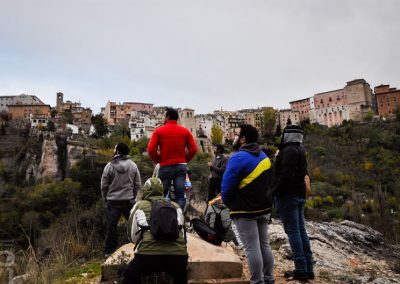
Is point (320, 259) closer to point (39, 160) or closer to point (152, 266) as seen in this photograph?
point (152, 266)

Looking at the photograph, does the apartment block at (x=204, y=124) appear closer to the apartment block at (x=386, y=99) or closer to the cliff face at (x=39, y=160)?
the cliff face at (x=39, y=160)

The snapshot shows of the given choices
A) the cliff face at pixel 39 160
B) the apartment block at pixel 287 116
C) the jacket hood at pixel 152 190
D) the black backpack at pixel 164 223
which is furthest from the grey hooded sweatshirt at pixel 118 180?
the apartment block at pixel 287 116

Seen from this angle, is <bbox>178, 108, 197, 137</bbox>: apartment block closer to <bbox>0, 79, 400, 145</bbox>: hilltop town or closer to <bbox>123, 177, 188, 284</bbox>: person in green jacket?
<bbox>0, 79, 400, 145</bbox>: hilltop town

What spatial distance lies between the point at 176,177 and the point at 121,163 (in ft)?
2.82

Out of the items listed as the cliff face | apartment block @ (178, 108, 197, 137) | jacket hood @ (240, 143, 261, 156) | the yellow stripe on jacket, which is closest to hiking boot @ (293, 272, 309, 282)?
the yellow stripe on jacket

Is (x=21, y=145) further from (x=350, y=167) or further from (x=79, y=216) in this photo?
(x=79, y=216)

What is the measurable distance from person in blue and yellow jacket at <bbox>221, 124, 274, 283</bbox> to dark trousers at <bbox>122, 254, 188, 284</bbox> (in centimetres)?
A: 79

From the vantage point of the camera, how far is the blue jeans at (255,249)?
347cm

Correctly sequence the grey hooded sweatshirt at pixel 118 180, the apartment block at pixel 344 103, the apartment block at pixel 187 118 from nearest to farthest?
1. the grey hooded sweatshirt at pixel 118 180
2. the apartment block at pixel 187 118
3. the apartment block at pixel 344 103

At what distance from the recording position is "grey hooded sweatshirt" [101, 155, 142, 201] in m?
5.13

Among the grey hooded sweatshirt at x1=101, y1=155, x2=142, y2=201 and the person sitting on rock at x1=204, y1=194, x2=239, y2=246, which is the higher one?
the grey hooded sweatshirt at x1=101, y1=155, x2=142, y2=201

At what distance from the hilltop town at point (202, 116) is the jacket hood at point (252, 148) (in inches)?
2776

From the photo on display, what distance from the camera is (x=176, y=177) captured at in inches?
202

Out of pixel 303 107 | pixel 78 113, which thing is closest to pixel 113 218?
pixel 78 113
